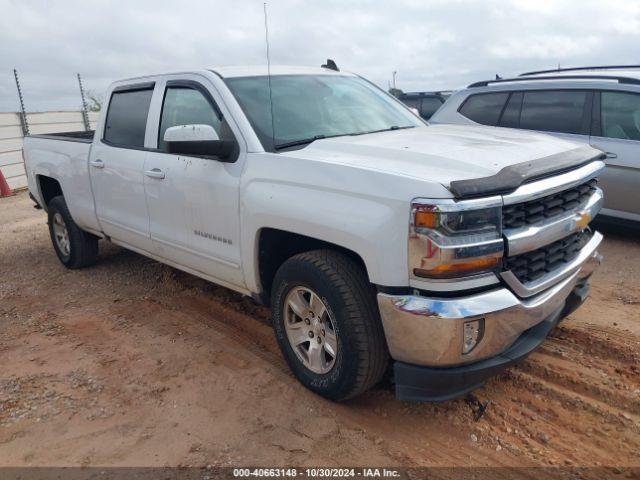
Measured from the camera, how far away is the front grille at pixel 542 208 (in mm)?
2539

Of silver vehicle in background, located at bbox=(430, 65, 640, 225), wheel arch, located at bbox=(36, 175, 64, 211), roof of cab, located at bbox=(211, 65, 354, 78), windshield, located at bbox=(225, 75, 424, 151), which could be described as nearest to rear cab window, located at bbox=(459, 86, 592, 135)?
silver vehicle in background, located at bbox=(430, 65, 640, 225)

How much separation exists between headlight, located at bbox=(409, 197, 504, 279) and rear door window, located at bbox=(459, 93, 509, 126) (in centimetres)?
443

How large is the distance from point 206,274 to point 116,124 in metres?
1.87

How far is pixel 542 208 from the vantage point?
8.78 ft

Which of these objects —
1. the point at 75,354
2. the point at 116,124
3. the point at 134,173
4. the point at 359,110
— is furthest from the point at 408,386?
the point at 116,124

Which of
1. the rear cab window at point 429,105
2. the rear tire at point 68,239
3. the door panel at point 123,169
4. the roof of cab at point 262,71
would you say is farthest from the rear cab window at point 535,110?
the rear cab window at point 429,105

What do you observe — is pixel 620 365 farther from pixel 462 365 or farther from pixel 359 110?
pixel 359 110

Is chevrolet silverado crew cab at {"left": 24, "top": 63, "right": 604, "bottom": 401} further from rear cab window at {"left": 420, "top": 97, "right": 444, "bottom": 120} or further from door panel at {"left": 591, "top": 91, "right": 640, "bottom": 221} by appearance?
rear cab window at {"left": 420, "top": 97, "right": 444, "bottom": 120}

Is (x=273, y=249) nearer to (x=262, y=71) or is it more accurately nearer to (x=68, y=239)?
(x=262, y=71)

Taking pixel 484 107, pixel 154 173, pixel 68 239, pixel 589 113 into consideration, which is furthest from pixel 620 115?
pixel 68 239

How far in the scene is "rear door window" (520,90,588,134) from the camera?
230 inches

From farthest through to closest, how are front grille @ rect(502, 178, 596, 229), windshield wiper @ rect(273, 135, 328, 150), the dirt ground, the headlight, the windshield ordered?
the windshield
windshield wiper @ rect(273, 135, 328, 150)
the dirt ground
front grille @ rect(502, 178, 596, 229)
the headlight

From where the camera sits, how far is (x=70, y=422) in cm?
306

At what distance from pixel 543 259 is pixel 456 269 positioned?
2.10ft
